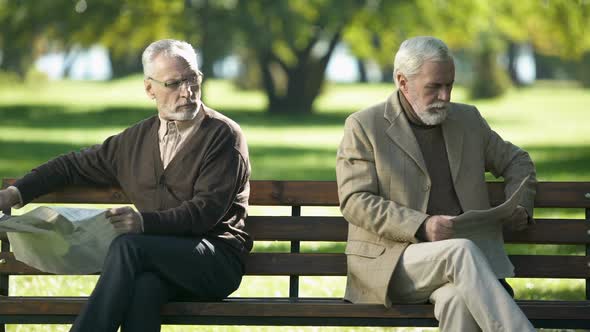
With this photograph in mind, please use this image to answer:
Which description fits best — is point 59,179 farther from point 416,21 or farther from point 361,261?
point 416,21

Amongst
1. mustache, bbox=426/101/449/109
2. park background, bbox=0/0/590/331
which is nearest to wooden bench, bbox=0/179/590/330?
mustache, bbox=426/101/449/109

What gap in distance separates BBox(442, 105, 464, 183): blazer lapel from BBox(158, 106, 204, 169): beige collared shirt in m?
1.13

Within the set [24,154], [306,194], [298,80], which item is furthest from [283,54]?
[306,194]

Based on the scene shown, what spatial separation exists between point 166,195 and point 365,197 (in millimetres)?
912

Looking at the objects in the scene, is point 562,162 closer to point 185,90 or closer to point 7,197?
point 185,90

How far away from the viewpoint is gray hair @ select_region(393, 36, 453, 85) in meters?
5.46

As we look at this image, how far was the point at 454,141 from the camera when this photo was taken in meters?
5.68

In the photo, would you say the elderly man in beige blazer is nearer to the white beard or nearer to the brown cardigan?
the white beard

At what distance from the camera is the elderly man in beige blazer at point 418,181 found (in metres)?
5.36

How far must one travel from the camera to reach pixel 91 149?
5.88 metres

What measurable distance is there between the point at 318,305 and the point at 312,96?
111 ft

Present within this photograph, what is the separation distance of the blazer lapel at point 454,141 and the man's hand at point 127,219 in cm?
143

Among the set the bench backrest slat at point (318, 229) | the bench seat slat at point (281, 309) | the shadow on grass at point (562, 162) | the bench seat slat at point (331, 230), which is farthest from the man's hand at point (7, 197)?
the shadow on grass at point (562, 162)

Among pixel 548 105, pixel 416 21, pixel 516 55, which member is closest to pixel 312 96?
pixel 416 21
